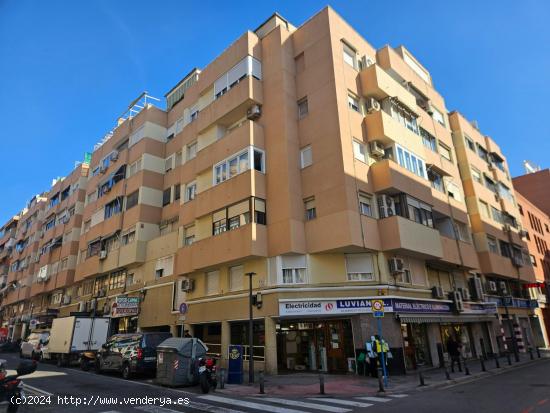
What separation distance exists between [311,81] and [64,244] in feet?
107

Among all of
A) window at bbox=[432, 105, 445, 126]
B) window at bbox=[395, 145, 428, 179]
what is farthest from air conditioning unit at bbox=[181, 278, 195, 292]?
window at bbox=[432, 105, 445, 126]

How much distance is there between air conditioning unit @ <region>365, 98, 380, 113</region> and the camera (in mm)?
22266

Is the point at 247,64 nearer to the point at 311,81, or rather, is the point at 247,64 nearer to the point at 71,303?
the point at 311,81

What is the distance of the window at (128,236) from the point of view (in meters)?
29.1

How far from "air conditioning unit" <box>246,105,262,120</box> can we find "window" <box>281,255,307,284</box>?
880cm

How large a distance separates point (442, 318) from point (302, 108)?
14382 millimetres

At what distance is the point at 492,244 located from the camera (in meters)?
30.5

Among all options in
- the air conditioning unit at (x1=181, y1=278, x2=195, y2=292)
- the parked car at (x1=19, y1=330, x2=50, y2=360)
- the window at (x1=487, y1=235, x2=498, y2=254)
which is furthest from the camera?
the window at (x1=487, y1=235, x2=498, y2=254)

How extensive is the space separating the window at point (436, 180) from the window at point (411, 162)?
2401 mm

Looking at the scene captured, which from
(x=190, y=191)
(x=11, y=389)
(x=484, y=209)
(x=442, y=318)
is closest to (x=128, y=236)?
(x=190, y=191)

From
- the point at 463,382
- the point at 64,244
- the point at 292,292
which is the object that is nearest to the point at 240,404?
the point at 292,292

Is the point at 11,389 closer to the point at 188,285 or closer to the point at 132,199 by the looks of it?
the point at 188,285

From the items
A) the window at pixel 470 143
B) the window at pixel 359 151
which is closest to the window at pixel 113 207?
the window at pixel 359 151

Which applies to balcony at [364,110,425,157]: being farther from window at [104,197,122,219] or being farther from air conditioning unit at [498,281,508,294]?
window at [104,197,122,219]
